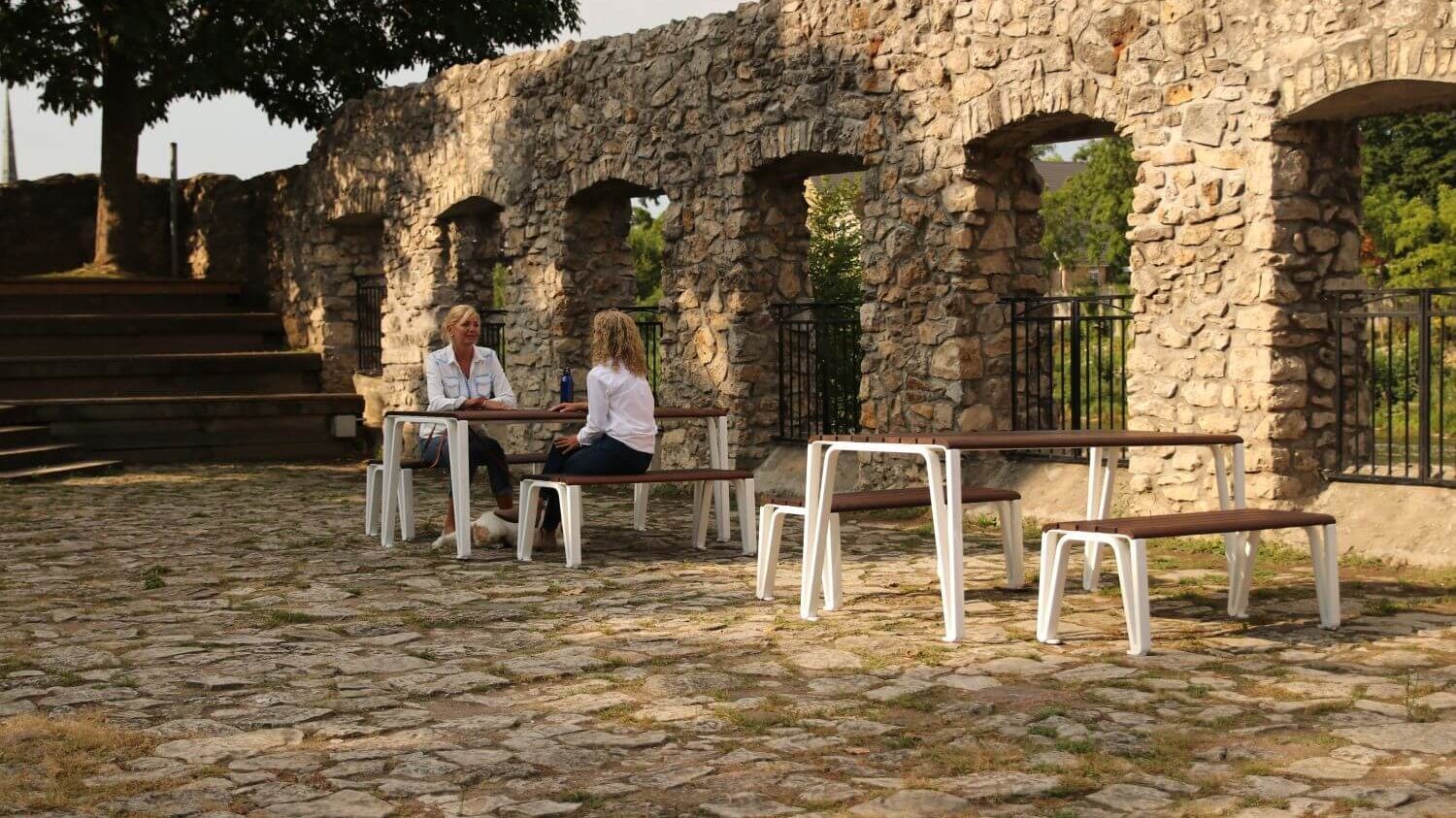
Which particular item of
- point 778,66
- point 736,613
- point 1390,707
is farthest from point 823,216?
point 1390,707

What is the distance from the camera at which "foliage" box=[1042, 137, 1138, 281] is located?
1420 inches

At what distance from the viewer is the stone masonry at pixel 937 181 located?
8117 millimetres

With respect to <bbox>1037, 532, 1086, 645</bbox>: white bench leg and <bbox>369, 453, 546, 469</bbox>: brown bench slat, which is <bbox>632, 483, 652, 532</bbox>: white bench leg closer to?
<bbox>369, 453, 546, 469</bbox>: brown bench slat

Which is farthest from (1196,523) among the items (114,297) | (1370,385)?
(114,297)

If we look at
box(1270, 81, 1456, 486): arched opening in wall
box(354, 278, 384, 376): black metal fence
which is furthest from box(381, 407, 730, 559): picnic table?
box(354, 278, 384, 376): black metal fence

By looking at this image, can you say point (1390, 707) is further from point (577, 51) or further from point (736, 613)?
point (577, 51)

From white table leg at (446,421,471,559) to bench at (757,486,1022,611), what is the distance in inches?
79.2

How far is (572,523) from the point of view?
Answer: 7.93 m

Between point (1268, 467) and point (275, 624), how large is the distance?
4.80m

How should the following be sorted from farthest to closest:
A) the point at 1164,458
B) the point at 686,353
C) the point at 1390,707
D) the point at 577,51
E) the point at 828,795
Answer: the point at 577,51 → the point at 686,353 → the point at 1164,458 → the point at 1390,707 → the point at 828,795

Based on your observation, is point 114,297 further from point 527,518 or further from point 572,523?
point 572,523

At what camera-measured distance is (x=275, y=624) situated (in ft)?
20.7

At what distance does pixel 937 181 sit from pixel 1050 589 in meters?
4.64

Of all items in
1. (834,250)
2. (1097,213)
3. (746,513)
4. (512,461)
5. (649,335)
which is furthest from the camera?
(1097,213)
